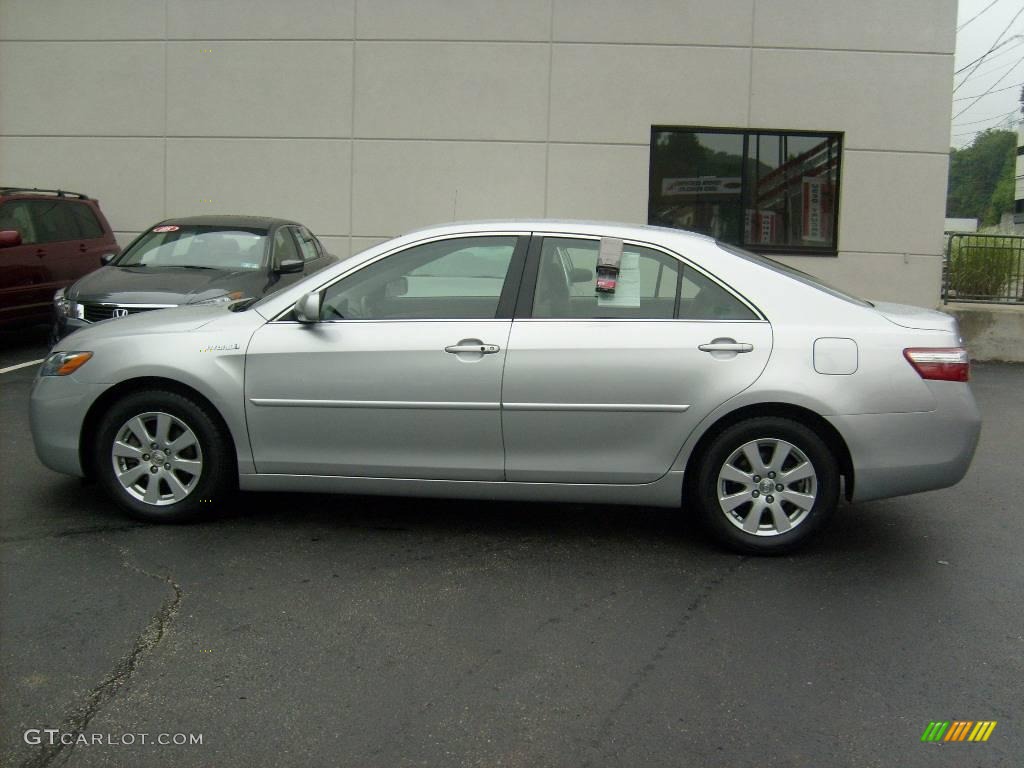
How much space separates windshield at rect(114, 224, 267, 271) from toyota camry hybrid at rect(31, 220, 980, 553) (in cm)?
465

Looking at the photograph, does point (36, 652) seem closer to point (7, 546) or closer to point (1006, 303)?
point (7, 546)

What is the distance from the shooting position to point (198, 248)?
1027cm

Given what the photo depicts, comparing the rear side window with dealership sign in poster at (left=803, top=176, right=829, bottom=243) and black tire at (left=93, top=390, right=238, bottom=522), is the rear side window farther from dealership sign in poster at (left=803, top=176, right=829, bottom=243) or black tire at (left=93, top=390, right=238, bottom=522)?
dealership sign in poster at (left=803, top=176, right=829, bottom=243)

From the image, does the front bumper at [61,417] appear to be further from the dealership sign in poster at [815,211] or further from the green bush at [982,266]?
the green bush at [982,266]

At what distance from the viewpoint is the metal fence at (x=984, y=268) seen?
42.5 ft

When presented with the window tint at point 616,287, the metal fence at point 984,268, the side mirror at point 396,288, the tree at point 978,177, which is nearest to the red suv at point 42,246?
the side mirror at point 396,288

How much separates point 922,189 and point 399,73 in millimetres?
6872

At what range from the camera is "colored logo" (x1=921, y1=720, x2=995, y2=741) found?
11.3ft

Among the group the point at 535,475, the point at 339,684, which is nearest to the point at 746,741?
the point at 339,684

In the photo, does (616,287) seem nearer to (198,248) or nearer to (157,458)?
(157,458)

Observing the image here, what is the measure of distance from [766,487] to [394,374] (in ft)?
6.08

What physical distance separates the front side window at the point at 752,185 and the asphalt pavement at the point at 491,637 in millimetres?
8299

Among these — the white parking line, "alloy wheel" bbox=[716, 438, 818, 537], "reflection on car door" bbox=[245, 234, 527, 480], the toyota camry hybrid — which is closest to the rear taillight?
the toyota camry hybrid

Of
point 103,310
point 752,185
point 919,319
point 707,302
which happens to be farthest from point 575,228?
point 752,185
